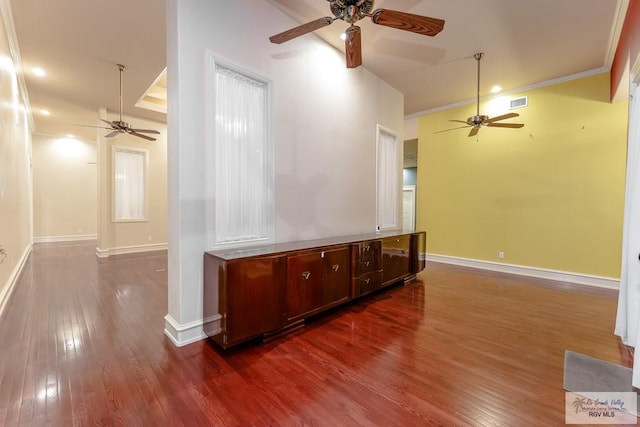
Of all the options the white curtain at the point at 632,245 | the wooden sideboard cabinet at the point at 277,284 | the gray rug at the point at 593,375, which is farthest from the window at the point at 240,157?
the white curtain at the point at 632,245

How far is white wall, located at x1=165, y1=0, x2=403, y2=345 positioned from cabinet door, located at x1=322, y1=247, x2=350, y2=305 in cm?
60

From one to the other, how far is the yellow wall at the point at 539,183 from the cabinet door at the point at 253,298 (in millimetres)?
4640

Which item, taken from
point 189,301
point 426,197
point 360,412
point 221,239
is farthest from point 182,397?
point 426,197

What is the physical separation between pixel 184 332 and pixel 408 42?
433 centimetres

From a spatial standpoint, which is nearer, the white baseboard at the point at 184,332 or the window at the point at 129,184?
the white baseboard at the point at 184,332

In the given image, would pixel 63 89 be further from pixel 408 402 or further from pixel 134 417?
pixel 408 402

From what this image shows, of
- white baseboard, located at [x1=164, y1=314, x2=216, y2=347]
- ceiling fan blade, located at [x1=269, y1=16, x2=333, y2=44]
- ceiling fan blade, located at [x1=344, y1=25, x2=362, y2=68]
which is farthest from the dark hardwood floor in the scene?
ceiling fan blade, located at [x1=269, y1=16, x2=333, y2=44]

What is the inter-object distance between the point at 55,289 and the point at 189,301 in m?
2.95

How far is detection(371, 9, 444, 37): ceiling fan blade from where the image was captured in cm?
196

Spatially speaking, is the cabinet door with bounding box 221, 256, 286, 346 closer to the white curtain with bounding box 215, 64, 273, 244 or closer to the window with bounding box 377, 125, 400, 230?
the white curtain with bounding box 215, 64, 273, 244

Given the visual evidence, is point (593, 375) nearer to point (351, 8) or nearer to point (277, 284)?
point (277, 284)

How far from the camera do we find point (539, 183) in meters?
4.81

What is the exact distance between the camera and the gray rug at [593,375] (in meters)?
1.86

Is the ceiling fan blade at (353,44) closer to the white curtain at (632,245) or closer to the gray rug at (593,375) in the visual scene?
the white curtain at (632,245)
